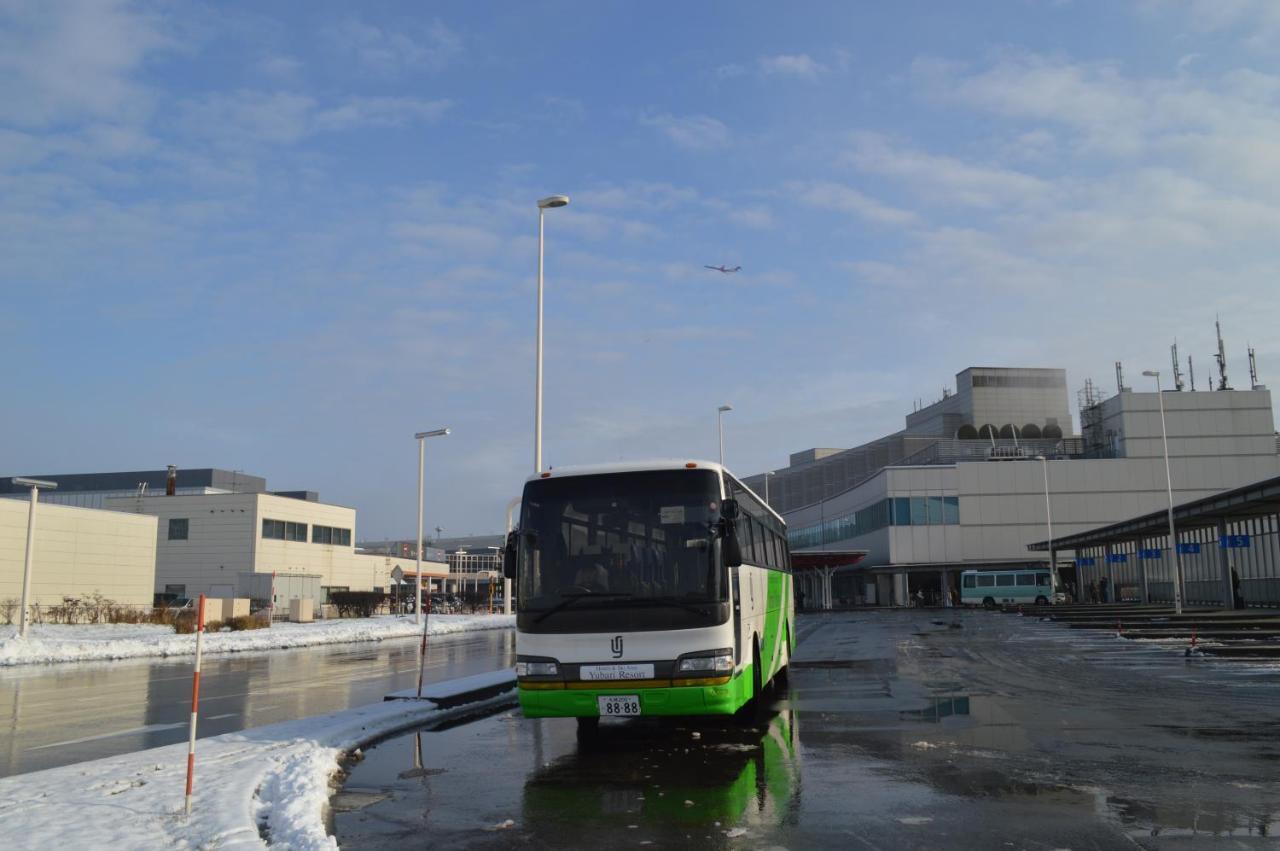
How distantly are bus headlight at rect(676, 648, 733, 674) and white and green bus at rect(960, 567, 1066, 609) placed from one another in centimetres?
6543

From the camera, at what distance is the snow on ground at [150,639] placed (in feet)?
89.4

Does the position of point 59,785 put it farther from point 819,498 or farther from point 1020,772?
point 819,498

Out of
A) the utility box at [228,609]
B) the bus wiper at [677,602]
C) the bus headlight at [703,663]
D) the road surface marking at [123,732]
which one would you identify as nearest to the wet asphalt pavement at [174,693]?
the road surface marking at [123,732]

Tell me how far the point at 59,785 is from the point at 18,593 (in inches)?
Result: 1869

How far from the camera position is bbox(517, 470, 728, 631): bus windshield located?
417 inches

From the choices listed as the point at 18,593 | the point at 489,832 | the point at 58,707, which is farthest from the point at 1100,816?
the point at 18,593

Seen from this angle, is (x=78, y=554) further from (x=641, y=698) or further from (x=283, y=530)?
(x=641, y=698)

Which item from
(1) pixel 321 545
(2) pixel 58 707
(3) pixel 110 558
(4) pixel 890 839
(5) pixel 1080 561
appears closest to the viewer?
(4) pixel 890 839

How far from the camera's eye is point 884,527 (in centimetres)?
8519

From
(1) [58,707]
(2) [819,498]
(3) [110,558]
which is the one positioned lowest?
(1) [58,707]

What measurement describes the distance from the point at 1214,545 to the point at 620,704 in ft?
175

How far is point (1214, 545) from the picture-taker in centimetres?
5366

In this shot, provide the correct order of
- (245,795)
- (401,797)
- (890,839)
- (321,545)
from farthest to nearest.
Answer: (321,545)
(401,797)
(245,795)
(890,839)

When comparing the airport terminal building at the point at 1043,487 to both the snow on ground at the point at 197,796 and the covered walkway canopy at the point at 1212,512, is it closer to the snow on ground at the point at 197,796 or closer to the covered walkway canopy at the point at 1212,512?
the covered walkway canopy at the point at 1212,512
